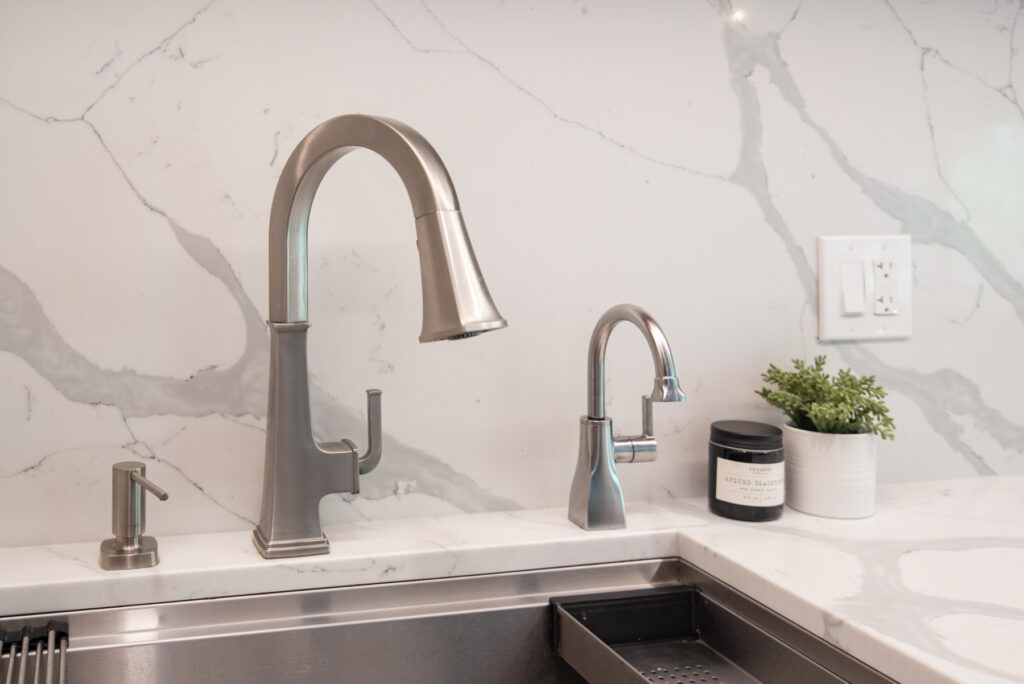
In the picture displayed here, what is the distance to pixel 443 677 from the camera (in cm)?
85

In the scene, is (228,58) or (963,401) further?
(963,401)

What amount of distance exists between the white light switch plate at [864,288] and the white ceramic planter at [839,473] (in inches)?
7.0

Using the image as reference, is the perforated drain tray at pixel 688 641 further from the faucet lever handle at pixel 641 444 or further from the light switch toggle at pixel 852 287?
the light switch toggle at pixel 852 287

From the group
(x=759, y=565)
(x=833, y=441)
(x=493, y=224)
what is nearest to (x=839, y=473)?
(x=833, y=441)

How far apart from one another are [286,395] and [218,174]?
0.81ft

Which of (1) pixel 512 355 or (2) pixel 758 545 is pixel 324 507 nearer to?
(1) pixel 512 355

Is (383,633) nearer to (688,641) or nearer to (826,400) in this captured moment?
(688,641)

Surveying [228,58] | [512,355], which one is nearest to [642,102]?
[512,355]

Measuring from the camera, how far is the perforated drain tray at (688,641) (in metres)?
0.73

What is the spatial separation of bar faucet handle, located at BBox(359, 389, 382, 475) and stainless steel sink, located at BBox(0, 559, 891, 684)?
12 centimetres

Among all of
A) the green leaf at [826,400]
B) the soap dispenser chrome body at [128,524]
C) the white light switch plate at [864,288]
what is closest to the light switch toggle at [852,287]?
the white light switch plate at [864,288]

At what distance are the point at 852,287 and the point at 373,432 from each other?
0.63 meters

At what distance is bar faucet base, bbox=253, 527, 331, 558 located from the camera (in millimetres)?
840

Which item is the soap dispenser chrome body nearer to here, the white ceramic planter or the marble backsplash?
the marble backsplash
